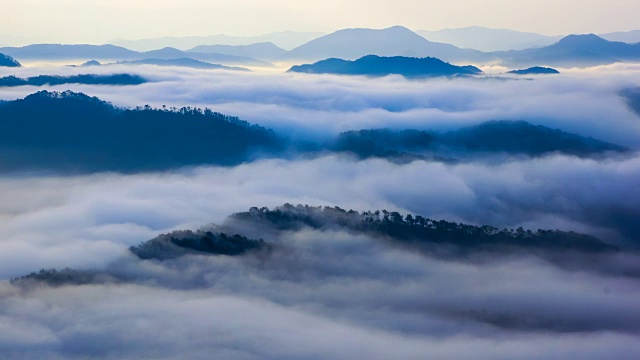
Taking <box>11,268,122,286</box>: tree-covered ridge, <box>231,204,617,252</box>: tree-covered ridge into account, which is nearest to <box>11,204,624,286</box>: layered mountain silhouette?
<box>231,204,617,252</box>: tree-covered ridge

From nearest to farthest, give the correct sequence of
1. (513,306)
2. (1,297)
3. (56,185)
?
(1,297) → (513,306) → (56,185)

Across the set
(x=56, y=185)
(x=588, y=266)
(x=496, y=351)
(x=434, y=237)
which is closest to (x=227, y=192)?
(x=56, y=185)

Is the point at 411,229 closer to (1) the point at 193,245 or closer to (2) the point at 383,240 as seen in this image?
(2) the point at 383,240

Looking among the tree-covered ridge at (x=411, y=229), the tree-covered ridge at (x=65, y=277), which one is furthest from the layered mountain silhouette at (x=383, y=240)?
the tree-covered ridge at (x=65, y=277)

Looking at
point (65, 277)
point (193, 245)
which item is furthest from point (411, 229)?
point (65, 277)

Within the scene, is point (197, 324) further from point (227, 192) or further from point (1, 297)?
point (227, 192)

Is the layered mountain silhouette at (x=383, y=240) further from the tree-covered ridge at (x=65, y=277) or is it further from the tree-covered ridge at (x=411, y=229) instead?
the tree-covered ridge at (x=65, y=277)
